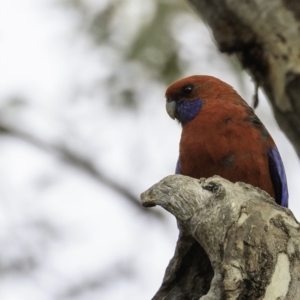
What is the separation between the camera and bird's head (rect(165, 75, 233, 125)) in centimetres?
584

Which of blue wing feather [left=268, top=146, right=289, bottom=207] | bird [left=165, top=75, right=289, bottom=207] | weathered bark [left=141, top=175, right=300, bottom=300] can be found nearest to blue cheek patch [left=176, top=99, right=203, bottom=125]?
bird [left=165, top=75, right=289, bottom=207]

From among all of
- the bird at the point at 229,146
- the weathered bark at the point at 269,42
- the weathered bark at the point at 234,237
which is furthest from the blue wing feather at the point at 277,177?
the weathered bark at the point at 234,237

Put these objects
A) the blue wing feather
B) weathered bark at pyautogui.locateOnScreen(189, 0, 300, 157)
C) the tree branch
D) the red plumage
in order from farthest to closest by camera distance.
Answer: the tree branch, the blue wing feather, the red plumage, weathered bark at pyautogui.locateOnScreen(189, 0, 300, 157)

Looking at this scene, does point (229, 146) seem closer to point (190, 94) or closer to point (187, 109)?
point (187, 109)

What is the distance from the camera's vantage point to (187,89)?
606 cm

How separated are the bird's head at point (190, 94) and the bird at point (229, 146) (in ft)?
0.04

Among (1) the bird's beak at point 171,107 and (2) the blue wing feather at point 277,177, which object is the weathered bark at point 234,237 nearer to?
(2) the blue wing feather at point 277,177

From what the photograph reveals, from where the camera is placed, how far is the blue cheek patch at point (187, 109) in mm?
5746

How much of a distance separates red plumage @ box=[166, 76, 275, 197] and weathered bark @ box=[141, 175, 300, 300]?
1.19m

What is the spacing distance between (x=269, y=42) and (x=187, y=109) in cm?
129

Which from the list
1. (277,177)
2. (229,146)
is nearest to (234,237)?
(229,146)

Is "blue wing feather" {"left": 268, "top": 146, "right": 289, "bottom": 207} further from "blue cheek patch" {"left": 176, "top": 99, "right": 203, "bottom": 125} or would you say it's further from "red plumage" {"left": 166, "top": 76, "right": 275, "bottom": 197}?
"blue cheek patch" {"left": 176, "top": 99, "right": 203, "bottom": 125}

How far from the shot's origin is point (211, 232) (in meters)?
3.52

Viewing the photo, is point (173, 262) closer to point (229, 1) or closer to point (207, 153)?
point (207, 153)
